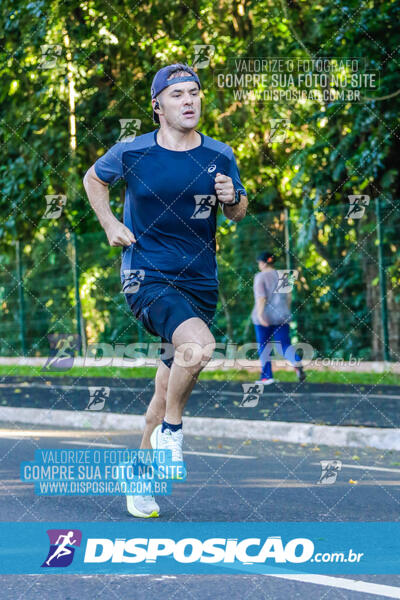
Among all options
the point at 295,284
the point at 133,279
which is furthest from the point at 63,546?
the point at 295,284

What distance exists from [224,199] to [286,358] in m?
10.1

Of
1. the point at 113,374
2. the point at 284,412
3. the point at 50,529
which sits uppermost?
the point at 50,529

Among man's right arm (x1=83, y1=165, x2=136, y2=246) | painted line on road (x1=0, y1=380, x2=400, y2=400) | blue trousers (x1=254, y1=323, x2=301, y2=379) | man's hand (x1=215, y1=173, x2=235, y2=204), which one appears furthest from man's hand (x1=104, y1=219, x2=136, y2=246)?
blue trousers (x1=254, y1=323, x2=301, y2=379)

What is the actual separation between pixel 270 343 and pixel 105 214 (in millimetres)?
9671

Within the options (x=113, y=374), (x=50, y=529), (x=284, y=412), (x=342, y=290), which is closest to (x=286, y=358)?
(x=342, y=290)

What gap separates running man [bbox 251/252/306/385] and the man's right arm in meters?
9.13

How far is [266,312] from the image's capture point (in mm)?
14484

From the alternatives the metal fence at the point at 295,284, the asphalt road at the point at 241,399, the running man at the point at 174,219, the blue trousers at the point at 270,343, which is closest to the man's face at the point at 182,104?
the running man at the point at 174,219

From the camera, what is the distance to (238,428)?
10.6 metres

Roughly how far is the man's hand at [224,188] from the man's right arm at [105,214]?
44cm

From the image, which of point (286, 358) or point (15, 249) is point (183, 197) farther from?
point (15, 249)

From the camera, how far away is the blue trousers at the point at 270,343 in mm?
14422

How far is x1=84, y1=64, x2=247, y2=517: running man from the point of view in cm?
507

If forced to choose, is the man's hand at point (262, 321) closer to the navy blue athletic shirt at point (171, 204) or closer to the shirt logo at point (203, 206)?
the navy blue athletic shirt at point (171, 204)
